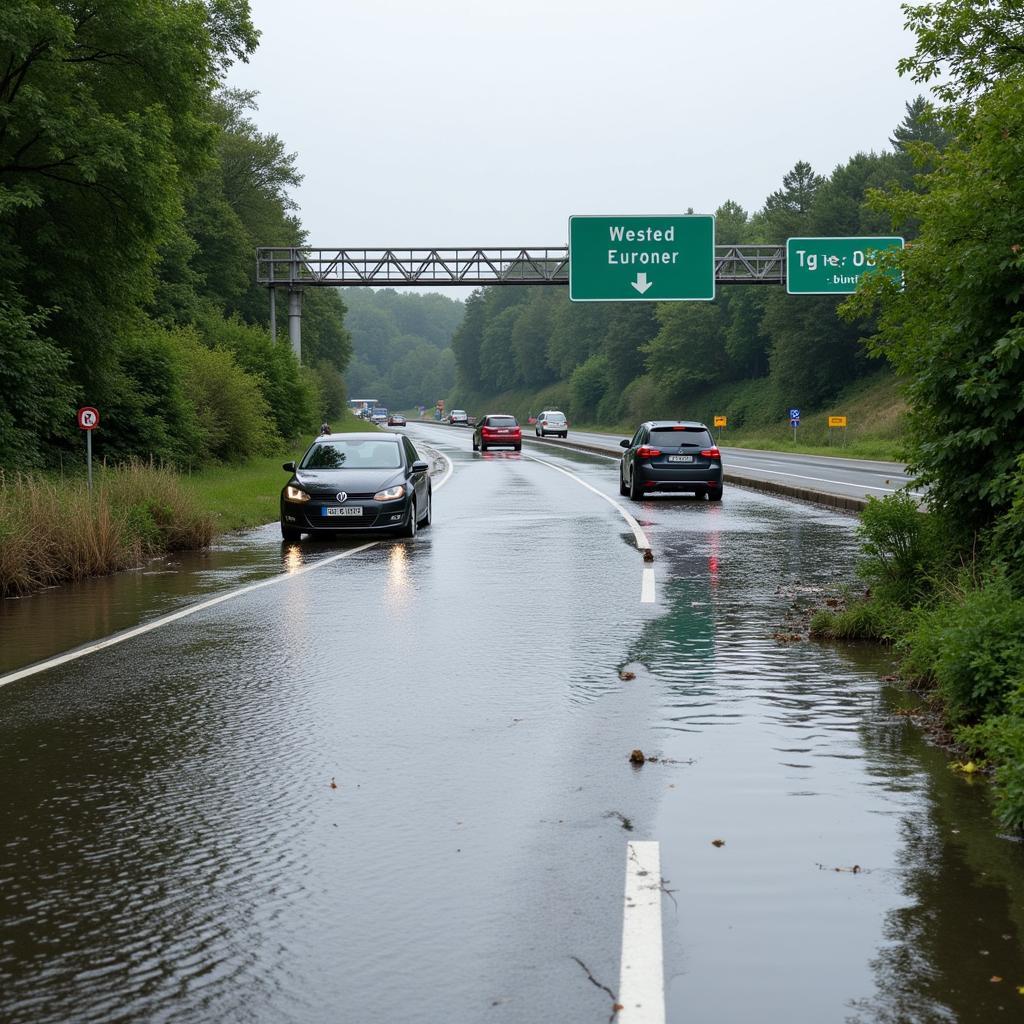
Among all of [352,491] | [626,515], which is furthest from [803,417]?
[352,491]

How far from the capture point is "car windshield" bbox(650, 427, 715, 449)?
28.5 m

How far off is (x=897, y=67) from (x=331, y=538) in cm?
1013

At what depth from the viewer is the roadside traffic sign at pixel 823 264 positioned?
158 ft

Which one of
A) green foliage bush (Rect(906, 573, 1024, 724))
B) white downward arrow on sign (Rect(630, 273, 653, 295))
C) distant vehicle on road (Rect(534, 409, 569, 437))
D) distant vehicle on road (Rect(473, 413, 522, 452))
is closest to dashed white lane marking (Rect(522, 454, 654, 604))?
green foliage bush (Rect(906, 573, 1024, 724))

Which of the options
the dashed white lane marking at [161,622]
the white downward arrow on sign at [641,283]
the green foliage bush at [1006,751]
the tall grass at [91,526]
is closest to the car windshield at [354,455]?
the tall grass at [91,526]

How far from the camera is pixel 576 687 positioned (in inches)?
336

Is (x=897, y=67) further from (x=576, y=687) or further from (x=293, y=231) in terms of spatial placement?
(x=293, y=231)

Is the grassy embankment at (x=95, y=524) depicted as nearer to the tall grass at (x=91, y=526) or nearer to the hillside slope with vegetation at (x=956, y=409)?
the tall grass at (x=91, y=526)

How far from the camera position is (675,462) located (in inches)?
1118

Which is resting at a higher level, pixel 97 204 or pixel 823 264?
pixel 823 264

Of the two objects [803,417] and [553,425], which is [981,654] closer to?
[803,417]

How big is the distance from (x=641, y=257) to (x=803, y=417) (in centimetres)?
3978

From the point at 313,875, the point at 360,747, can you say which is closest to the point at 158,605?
the point at 360,747

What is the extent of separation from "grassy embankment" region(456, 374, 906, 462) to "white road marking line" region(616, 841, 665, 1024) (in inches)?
1704
